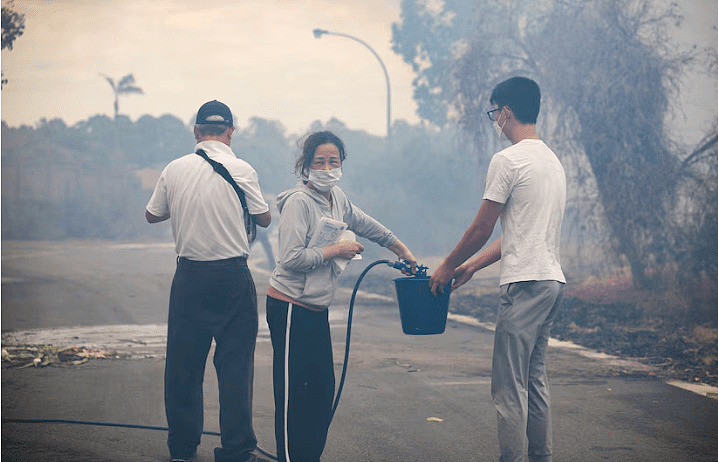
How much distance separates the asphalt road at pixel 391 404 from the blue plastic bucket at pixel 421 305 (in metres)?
1.03

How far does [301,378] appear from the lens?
4340 mm

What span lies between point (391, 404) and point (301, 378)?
2265 mm

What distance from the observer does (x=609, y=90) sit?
13.1 m

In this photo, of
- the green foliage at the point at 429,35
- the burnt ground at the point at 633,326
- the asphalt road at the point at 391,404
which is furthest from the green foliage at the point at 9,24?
the green foliage at the point at 429,35

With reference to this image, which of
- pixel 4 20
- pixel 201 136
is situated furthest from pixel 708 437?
pixel 4 20

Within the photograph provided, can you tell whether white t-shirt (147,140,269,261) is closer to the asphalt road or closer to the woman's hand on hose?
the woman's hand on hose

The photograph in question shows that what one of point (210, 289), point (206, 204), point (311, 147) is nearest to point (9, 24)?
point (206, 204)

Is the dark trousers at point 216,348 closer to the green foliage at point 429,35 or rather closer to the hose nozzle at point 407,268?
the hose nozzle at point 407,268

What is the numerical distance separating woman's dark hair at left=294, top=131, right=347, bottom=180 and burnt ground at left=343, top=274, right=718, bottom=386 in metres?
4.41

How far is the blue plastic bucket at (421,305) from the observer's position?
4473 mm

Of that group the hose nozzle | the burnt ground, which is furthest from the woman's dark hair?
the burnt ground

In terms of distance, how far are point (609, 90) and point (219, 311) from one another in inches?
390

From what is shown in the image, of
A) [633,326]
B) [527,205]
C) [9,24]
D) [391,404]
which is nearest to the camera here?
[527,205]

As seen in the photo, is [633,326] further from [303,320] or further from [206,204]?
[206,204]
